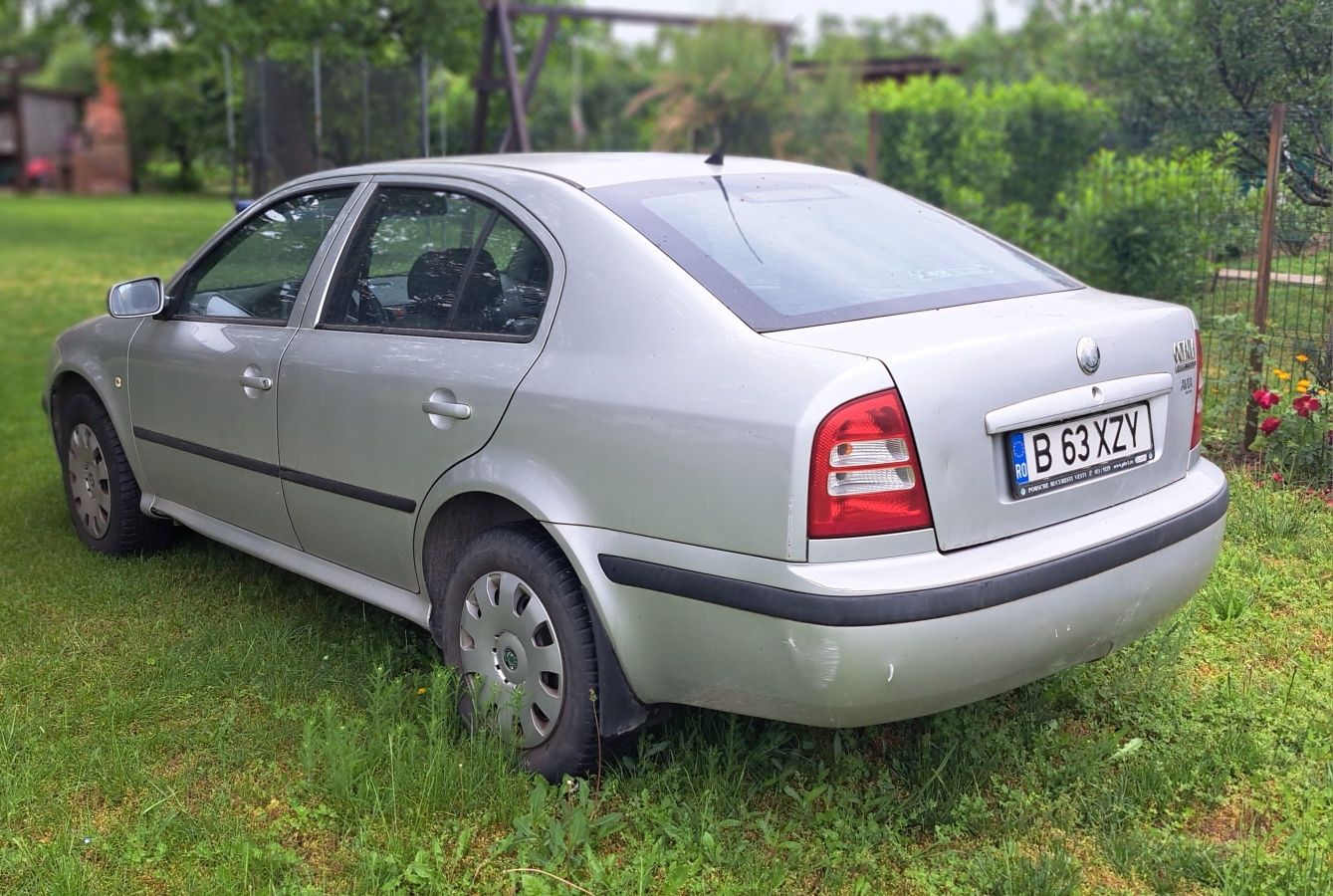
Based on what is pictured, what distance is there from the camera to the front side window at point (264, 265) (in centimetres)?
397

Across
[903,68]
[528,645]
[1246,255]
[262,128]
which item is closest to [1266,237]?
[1246,255]

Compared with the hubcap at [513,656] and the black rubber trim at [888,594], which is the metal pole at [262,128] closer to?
the hubcap at [513,656]

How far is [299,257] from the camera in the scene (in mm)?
3996

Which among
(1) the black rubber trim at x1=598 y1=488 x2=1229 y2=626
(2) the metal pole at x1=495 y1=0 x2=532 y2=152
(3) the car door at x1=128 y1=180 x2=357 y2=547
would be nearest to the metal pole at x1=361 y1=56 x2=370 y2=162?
(2) the metal pole at x1=495 y1=0 x2=532 y2=152

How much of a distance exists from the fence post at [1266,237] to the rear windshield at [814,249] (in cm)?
252

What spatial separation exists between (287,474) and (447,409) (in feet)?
2.79

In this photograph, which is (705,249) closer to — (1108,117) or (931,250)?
(931,250)

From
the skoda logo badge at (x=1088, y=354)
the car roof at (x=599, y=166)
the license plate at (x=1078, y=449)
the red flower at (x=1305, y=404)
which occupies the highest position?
the car roof at (x=599, y=166)

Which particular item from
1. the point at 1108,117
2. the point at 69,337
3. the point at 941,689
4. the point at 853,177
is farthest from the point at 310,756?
the point at 1108,117

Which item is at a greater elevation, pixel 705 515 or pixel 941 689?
pixel 705 515

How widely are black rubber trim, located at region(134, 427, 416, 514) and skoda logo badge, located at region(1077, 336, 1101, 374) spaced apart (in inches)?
66.0

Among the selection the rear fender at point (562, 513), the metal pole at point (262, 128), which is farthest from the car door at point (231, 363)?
the metal pole at point (262, 128)


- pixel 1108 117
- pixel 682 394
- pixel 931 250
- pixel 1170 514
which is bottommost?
pixel 1170 514

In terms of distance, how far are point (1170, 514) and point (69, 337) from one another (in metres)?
A: 4.02
